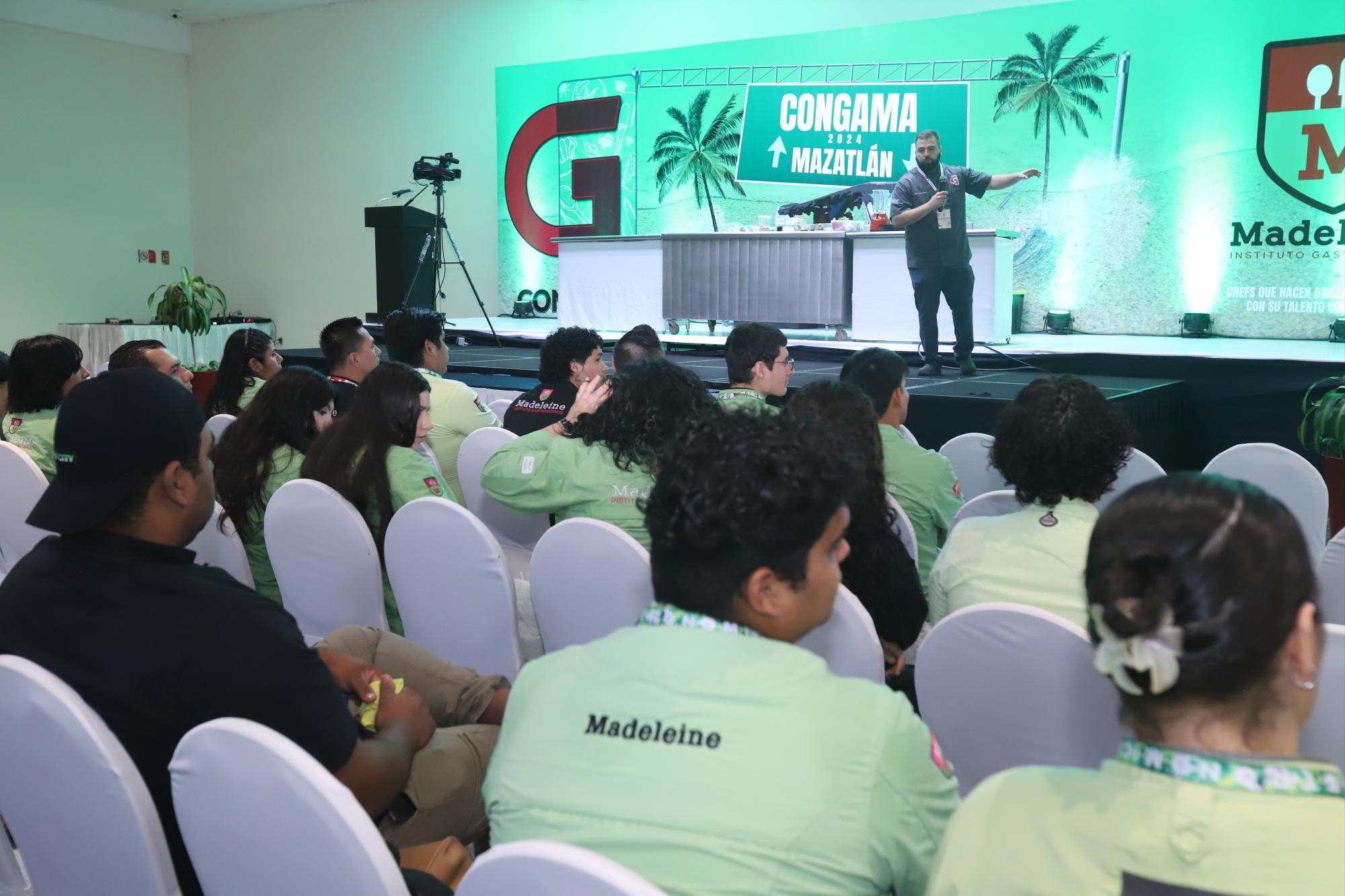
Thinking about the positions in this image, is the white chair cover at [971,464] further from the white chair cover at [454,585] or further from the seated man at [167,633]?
the seated man at [167,633]

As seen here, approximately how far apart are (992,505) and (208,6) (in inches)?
500

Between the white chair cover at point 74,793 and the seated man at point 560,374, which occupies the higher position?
the seated man at point 560,374

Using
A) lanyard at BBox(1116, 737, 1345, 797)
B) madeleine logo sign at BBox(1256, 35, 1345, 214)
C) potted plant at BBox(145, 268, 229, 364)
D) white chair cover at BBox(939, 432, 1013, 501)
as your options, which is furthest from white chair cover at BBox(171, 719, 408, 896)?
potted plant at BBox(145, 268, 229, 364)

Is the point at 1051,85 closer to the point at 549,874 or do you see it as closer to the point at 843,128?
the point at 843,128

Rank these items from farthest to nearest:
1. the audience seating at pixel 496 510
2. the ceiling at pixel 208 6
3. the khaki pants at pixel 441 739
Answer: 1. the ceiling at pixel 208 6
2. the audience seating at pixel 496 510
3. the khaki pants at pixel 441 739

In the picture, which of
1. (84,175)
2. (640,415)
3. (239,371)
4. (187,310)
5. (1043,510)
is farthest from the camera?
(84,175)

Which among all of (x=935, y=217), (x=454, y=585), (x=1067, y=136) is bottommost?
(x=454, y=585)

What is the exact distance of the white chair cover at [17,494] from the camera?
9.73 ft

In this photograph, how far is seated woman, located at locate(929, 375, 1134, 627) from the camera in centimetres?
193

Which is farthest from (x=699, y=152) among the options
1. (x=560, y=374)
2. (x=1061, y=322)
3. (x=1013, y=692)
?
(x=1013, y=692)

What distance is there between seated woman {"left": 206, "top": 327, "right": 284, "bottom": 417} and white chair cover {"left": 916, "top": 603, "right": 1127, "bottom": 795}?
3560mm

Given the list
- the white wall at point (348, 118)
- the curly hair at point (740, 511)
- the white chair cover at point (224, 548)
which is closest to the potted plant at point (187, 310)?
the white wall at point (348, 118)

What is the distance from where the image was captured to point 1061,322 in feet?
30.5

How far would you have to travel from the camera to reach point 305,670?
138cm
